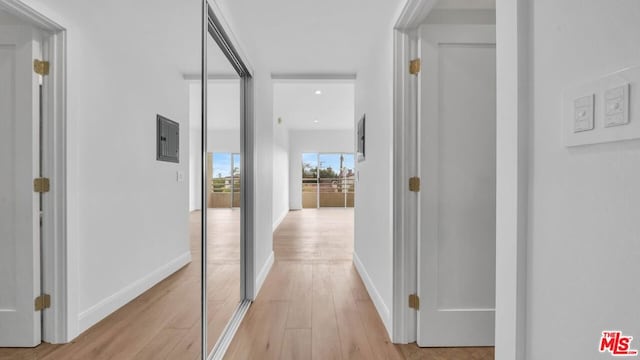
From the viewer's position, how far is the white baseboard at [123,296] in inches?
29.6

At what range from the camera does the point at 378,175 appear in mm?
2582

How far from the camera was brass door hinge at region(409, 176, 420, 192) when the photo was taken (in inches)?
80.3

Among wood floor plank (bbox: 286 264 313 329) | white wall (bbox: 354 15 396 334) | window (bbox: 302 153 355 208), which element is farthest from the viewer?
window (bbox: 302 153 355 208)

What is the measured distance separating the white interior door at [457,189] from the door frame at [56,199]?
1828mm

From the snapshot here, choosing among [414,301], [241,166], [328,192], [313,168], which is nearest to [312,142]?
[313,168]

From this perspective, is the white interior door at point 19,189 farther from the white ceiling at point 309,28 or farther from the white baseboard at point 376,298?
the white baseboard at point 376,298

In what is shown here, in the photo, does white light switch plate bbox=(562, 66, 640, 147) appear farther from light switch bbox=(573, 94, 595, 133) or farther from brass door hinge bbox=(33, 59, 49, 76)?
brass door hinge bbox=(33, 59, 49, 76)

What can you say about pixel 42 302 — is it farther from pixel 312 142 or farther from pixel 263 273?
pixel 312 142

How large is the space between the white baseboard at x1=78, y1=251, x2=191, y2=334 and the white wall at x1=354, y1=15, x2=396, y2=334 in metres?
1.39

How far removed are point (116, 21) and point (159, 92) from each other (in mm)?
313

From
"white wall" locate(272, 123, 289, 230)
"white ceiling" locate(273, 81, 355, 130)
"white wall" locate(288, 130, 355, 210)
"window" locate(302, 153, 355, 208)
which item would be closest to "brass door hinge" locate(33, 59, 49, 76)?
"white ceiling" locate(273, 81, 355, 130)

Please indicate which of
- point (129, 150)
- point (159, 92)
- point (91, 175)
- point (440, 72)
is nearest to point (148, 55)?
point (159, 92)

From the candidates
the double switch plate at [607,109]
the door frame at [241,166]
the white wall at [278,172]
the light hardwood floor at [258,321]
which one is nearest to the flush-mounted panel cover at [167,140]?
the door frame at [241,166]

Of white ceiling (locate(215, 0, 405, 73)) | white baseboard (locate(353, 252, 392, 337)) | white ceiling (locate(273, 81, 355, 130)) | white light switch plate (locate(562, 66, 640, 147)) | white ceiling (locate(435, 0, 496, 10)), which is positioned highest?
white ceiling (locate(273, 81, 355, 130))
